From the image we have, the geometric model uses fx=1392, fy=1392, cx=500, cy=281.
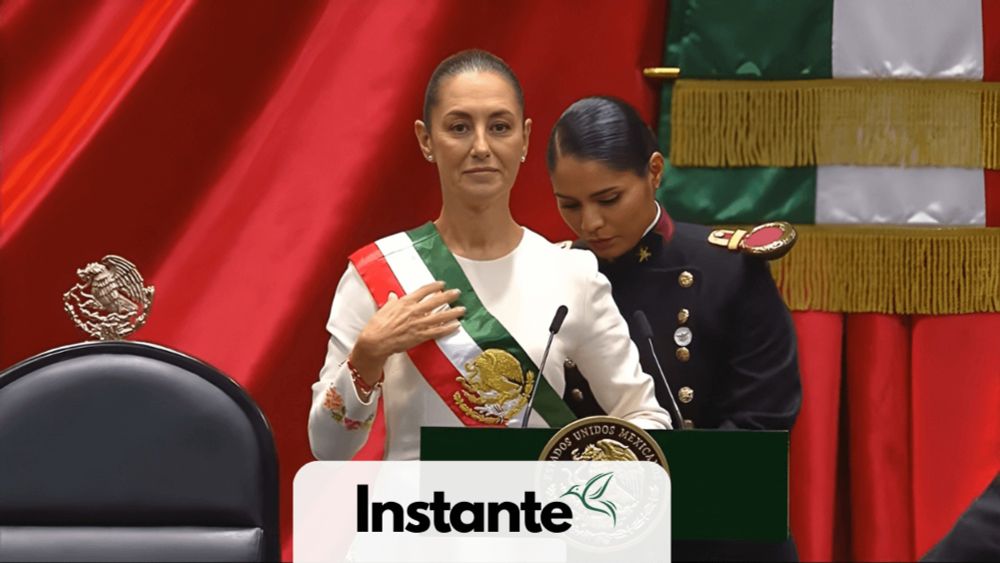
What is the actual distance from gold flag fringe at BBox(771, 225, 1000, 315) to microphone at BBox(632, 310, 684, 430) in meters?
0.39

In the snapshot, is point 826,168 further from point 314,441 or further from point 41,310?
point 41,310

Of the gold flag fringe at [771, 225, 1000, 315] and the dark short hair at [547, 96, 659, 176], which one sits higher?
the dark short hair at [547, 96, 659, 176]

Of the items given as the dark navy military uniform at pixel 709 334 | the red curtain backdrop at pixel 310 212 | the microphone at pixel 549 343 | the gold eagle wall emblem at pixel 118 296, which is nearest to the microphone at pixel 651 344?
the dark navy military uniform at pixel 709 334

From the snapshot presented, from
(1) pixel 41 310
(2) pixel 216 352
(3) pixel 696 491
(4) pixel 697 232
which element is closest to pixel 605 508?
(3) pixel 696 491

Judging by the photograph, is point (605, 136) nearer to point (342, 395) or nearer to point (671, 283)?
point (671, 283)

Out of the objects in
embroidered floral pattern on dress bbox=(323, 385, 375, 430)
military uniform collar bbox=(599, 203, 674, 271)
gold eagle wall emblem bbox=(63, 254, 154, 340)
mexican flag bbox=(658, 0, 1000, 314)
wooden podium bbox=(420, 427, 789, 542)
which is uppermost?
mexican flag bbox=(658, 0, 1000, 314)

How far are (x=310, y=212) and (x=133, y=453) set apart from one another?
46.6 inches

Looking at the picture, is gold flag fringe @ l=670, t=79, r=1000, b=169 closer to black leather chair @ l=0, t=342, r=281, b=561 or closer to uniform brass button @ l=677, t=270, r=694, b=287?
uniform brass button @ l=677, t=270, r=694, b=287

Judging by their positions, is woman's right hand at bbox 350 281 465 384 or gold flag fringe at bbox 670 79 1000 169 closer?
woman's right hand at bbox 350 281 465 384

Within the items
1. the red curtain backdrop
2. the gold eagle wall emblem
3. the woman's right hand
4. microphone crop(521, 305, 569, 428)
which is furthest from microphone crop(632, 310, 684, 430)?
the gold eagle wall emblem

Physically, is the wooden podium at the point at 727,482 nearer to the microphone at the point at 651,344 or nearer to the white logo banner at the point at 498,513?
the white logo banner at the point at 498,513

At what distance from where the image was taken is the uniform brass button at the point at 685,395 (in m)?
2.23

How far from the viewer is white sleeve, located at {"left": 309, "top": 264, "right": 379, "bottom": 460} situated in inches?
79.0

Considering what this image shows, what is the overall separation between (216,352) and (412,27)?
701 mm
